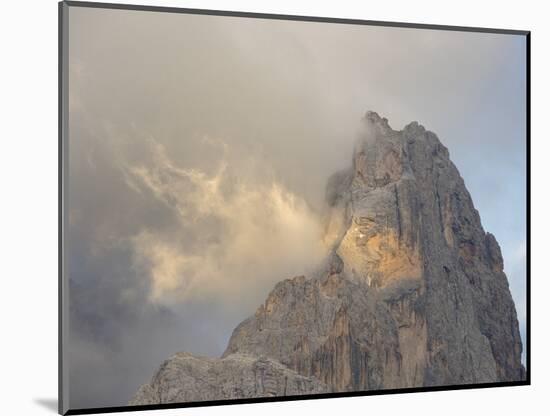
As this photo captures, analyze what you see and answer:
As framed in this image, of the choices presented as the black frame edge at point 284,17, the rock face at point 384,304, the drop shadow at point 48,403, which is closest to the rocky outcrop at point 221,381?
the rock face at point 384,304

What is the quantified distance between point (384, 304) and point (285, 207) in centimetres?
125

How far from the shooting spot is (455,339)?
11164 millimetres

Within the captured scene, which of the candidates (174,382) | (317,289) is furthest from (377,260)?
(174,382)

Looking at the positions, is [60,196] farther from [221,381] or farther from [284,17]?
[284,17]

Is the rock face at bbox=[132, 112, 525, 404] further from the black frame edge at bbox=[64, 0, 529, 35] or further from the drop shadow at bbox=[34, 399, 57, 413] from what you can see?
the black frame edge at bbox=[64, 0, 529, 35]

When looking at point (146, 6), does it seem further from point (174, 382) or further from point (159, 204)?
point (174, 382)

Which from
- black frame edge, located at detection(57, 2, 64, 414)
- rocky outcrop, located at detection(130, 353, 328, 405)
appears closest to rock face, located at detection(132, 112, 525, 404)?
rocky outcrop, located at detection(130, 353, 328, 405)

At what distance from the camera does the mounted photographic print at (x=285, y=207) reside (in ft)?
32.7

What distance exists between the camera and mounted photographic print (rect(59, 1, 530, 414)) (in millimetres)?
9977

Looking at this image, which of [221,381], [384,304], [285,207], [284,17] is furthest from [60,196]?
[384,304]

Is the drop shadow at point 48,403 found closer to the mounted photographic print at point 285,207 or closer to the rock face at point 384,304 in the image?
the mounted photographic print at point 285,207

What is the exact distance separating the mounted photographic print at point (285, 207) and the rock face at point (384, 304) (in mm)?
15

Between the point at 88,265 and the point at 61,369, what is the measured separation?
2.75ft

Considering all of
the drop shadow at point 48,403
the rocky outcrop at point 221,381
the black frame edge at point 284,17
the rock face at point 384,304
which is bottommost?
the drop shadow at point 48,403
